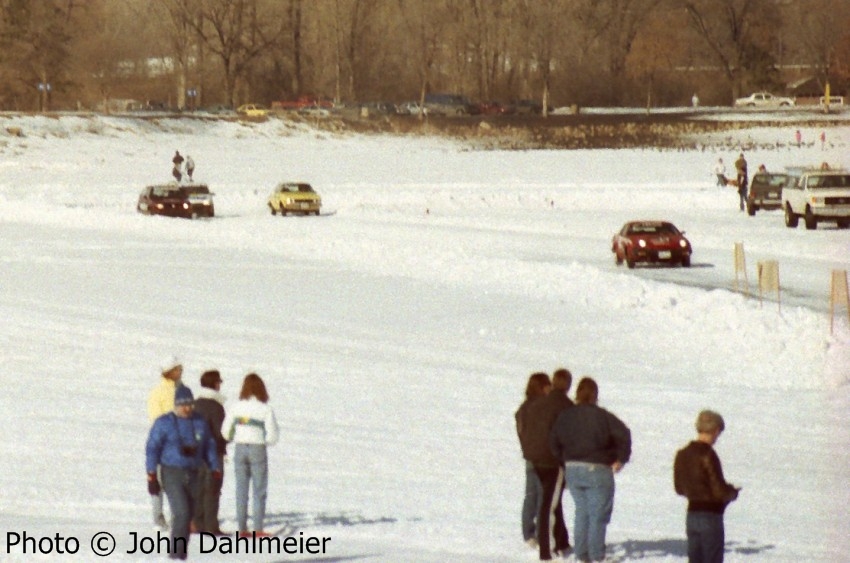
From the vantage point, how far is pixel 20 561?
10.3m

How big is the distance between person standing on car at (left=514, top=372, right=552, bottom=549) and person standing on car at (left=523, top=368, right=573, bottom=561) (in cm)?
3

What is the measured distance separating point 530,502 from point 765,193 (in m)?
43.2

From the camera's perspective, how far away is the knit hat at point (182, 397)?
10664 mm

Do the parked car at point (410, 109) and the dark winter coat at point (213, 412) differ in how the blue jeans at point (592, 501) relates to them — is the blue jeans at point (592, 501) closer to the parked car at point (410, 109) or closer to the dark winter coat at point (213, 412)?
the dark winter coat at point (213, 412)

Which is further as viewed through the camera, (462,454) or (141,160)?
(141,160)

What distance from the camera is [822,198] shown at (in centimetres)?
4519

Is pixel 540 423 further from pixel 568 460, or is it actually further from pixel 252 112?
pixel 252 112

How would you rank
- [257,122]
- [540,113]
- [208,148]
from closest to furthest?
[208,148]
[257,122]
[540,113]

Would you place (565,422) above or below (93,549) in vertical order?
above

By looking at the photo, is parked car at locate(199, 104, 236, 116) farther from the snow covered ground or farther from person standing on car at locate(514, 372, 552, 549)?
person standing on car at locate(514, 372, 552, 549)

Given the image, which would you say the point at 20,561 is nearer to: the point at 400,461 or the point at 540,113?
the point at 400,461

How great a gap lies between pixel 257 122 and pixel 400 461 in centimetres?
8079

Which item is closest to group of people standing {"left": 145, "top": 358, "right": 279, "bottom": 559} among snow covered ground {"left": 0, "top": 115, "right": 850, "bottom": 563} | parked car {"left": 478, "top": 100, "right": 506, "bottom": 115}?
snow covered ground {"left": 0, "top": 115, "right": 850, "bottom": 563}

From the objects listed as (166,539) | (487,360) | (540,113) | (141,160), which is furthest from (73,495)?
(540,113)
